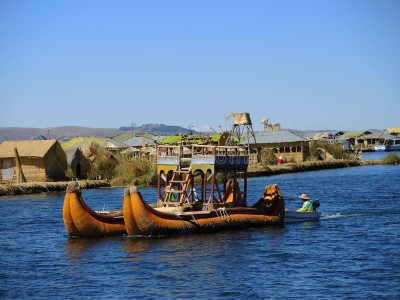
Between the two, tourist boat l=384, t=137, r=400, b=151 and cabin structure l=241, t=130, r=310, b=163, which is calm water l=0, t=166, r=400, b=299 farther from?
tourist boat l=384, t=137, r=400, b=151

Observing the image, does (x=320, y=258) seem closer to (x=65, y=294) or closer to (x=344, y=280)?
(x=344, y=280)

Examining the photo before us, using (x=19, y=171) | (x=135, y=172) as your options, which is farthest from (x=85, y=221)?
(x=135, y=172)

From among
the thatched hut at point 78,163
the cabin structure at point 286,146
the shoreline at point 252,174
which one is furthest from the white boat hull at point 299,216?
the cabin structure at point 286,146

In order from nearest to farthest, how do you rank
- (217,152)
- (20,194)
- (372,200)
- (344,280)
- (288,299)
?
1. (288,299)
2. (344,280)
3. (217,152)
4. (372,200)
5. (20,194)

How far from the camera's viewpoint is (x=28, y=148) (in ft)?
193

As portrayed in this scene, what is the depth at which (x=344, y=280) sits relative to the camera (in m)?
22.6

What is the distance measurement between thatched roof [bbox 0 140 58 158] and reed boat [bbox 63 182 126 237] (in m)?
27.3

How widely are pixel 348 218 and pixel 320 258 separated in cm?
1151

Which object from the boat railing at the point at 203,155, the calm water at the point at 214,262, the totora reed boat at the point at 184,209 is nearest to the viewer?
the calm water at the point at 214,262

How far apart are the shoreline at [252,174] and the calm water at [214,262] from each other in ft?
46.9

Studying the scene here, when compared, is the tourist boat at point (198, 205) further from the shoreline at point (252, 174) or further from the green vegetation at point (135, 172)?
the green vegetation at point (135, 172)

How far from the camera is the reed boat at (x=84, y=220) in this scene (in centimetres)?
3002

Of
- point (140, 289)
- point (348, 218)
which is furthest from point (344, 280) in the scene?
point (348, 218)

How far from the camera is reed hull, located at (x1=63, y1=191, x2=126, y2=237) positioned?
98.4 ft
